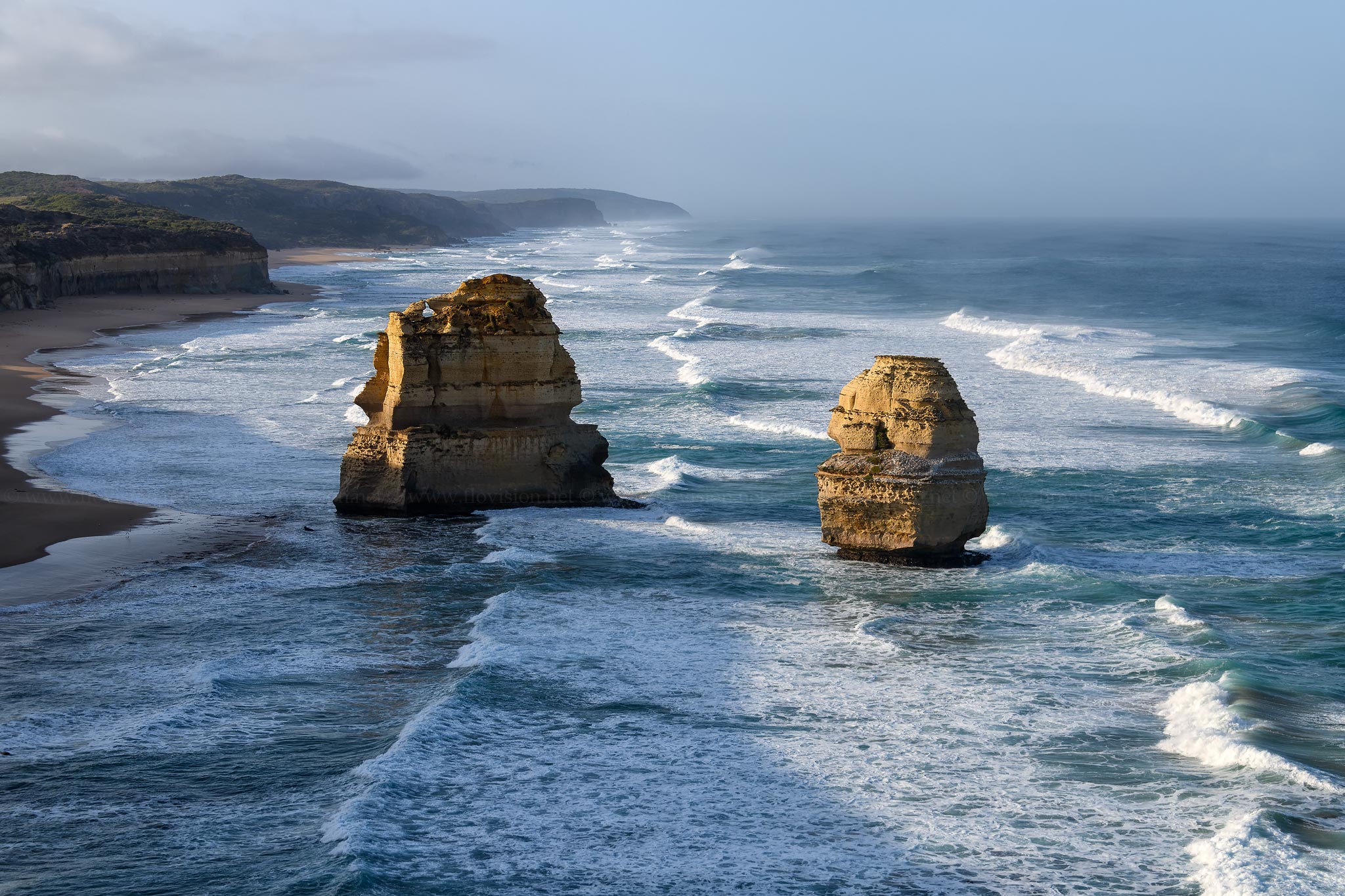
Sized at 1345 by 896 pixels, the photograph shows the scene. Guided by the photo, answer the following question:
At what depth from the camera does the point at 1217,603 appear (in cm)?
1817

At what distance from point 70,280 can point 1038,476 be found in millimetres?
57807

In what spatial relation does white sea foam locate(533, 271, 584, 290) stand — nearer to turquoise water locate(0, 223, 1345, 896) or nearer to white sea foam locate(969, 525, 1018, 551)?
turquoise water locate(0, 223, 1345, 896)

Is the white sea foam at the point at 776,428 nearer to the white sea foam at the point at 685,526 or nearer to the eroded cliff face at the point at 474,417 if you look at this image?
the white sea foam at the point at 685,526

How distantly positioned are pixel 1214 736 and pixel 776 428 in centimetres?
1965

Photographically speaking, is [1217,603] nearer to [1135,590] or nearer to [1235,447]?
[1135,590]

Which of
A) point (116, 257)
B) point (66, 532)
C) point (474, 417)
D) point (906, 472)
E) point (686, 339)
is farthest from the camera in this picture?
point (116, 257)

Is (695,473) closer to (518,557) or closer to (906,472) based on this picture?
(518,557)

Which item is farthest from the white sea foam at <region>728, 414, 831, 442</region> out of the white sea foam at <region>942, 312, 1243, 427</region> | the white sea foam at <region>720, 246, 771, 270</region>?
the white sea foam at <region>720, 246, 771, 270</region>

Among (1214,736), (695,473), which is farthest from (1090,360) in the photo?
(1214,736)

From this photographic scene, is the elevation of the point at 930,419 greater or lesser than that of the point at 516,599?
greater

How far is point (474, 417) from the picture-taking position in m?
23.1

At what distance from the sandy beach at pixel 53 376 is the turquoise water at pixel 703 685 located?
1.23 meters

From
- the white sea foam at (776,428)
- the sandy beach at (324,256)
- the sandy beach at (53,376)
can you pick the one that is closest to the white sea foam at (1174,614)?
the white sea foam at (776,428)

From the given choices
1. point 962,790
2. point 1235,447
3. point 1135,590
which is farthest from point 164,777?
point 1235,447
